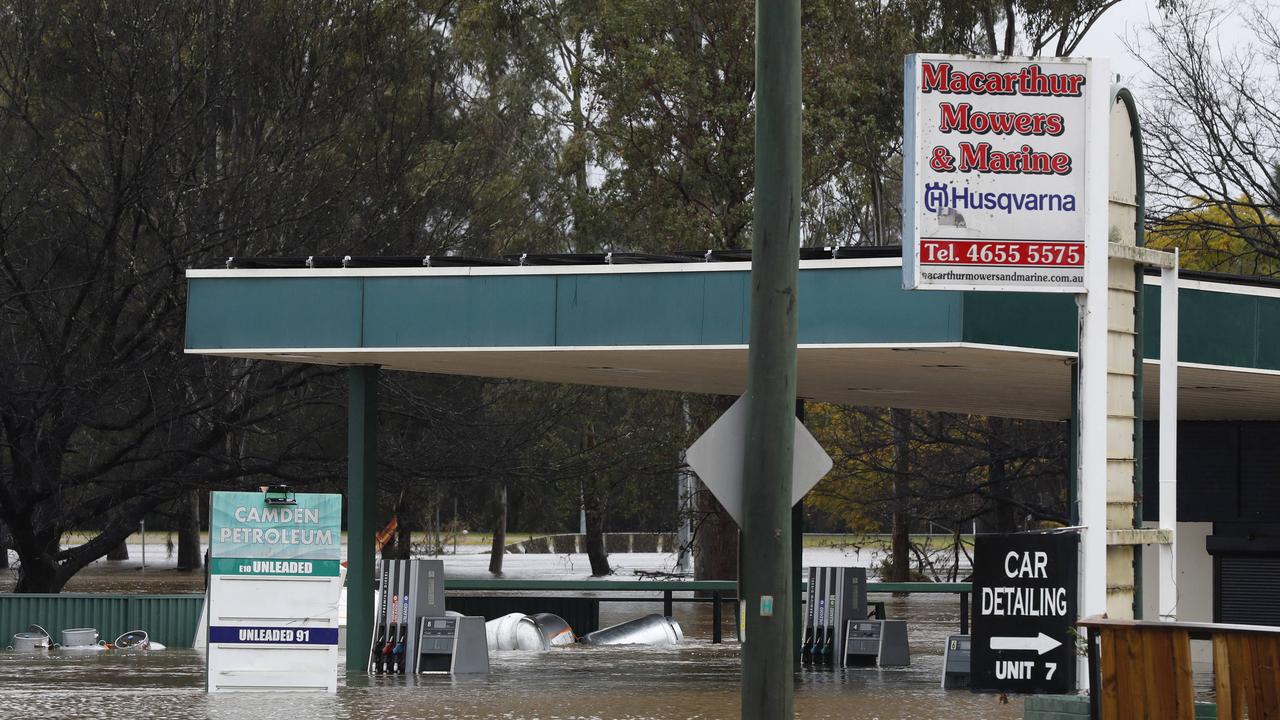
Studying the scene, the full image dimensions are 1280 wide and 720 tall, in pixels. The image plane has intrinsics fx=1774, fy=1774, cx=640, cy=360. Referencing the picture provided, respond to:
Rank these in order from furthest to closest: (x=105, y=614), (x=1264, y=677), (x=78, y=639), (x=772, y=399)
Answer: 1. (x=105, y=614)
2. (x=78, y=639)
3. (x=1264, y=677)
4. (x=772, y=399)

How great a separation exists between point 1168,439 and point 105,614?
16.5 m

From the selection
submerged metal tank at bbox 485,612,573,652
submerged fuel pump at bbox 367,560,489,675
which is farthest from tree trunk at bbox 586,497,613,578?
submerged fuel pump at bbox 367,560,489,675

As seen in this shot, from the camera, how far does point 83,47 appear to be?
29.7 metres

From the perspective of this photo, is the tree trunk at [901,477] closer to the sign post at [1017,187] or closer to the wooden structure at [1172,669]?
the sign post at [1017,187]

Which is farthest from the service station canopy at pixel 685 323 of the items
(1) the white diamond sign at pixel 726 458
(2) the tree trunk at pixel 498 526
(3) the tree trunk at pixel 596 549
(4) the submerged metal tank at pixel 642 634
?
(2) the tree trunk at pixel 498 526

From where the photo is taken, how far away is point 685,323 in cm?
1622

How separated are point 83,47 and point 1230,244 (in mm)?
24566

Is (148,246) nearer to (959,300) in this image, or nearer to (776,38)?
(959,300)

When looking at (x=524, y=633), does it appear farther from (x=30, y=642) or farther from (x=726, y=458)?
(x=726, y=458)

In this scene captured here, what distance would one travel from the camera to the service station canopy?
15.1m

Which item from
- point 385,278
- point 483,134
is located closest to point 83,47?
point 385,278

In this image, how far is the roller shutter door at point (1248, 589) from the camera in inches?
790

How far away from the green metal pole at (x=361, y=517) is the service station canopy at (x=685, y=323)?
0.62 m

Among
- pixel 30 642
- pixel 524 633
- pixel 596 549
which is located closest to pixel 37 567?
pixel 30 642
